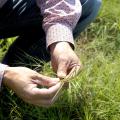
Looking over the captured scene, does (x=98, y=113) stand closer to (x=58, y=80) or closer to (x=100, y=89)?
(x=100, y=89)

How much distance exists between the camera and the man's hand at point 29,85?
1.23 m

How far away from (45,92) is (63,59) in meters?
0.14

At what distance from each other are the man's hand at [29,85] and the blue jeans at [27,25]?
42cm

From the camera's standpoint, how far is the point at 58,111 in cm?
157

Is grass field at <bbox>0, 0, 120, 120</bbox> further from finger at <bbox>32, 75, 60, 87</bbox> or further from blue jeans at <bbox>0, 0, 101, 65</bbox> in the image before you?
finger at <bbox>32, 75, 60, 87</bbox>

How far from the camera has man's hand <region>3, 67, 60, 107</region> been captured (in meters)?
1.23

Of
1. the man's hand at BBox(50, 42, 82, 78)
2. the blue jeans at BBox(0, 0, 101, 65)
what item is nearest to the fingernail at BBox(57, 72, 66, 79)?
the man's hand at BBox(50, 42, 82, 78)

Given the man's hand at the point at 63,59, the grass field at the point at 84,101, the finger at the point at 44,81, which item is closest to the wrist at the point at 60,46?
the man's hand at the point at 63,59

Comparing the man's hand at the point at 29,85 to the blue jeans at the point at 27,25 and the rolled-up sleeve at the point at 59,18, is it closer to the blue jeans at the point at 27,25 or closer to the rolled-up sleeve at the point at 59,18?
the rolled-up sleeve at the point at 59,18

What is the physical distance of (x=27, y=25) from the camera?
5.47 ft

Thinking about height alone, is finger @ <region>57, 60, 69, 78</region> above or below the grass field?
above

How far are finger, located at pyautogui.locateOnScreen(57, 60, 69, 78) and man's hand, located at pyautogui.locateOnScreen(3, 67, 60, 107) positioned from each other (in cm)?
3

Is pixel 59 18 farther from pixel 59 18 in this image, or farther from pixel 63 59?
pixel 63 59

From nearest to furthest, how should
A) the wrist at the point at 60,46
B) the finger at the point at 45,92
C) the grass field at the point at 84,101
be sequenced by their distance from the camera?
the finger at the point at 45,92
the wrist at the point at 60,46
the grass field at the point at 84,101
